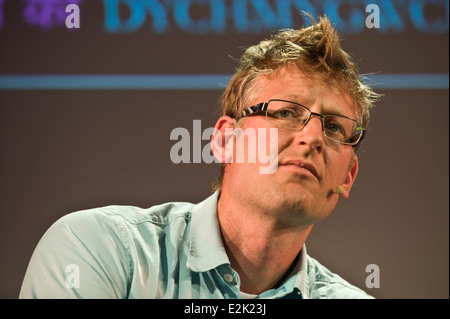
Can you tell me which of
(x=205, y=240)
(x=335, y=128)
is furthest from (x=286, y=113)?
(x=205, y=240)

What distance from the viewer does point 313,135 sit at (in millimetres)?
1954

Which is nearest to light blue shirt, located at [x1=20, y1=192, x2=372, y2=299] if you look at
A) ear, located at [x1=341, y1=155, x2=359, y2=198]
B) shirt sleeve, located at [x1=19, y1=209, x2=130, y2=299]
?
shirt sleeve, located at [x1=19, y1=209, x2=130, y2=299]

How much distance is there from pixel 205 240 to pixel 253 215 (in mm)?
204

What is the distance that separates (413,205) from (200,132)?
4.05 ft

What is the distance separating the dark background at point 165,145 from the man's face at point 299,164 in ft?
1.74

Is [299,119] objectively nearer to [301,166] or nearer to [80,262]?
[301,166]

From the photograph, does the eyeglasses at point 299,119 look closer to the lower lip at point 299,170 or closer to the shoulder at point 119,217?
the lower lip at point 299,170

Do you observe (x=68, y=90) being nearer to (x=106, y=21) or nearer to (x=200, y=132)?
(x=106, y=21)

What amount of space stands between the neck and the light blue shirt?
0.19ft

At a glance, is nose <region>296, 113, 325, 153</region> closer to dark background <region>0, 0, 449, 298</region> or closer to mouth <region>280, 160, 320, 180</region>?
mouth <region>280, 160, 320, 180</region>

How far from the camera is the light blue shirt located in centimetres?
167

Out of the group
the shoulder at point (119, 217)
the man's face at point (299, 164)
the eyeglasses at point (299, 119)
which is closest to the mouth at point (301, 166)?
the man's face at point (299, 164)

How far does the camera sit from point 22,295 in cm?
169

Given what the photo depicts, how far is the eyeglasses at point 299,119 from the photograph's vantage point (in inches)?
78.7
